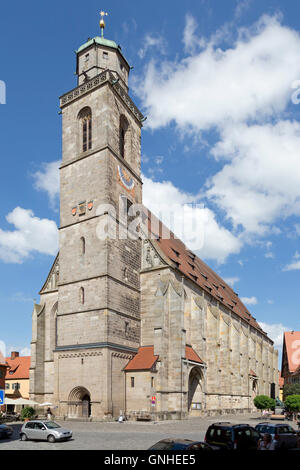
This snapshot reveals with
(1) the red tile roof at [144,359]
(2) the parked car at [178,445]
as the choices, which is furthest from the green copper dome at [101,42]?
(2) the parked car at [178,445]

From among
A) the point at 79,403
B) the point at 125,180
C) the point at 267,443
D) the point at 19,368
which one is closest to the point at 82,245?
the point at 125,180

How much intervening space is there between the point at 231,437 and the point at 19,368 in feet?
161

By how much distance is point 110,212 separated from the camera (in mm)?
32625

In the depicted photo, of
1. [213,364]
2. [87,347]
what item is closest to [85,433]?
[87,347]

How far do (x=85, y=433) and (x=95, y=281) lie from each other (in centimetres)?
1151

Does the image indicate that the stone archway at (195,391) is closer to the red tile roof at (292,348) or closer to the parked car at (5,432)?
the parked car at (5,432)

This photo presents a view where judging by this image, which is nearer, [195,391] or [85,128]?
[85,128]

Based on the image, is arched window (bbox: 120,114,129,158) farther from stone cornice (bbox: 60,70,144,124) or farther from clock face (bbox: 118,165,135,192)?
clock face (bbox: 118,165,135,192)

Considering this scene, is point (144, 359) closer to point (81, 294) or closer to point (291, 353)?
point (81, 294)

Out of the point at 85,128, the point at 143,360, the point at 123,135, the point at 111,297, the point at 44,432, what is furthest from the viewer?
the point at 123,135

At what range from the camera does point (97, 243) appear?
32188 mm

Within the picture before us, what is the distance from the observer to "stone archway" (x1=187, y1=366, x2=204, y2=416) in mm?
35938

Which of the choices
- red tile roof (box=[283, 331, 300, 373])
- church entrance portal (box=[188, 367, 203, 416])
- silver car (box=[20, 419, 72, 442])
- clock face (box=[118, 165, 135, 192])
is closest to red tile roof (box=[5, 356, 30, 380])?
church entrance portal (box=[188, 367, 203, 416])

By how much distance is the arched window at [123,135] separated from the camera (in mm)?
37562
